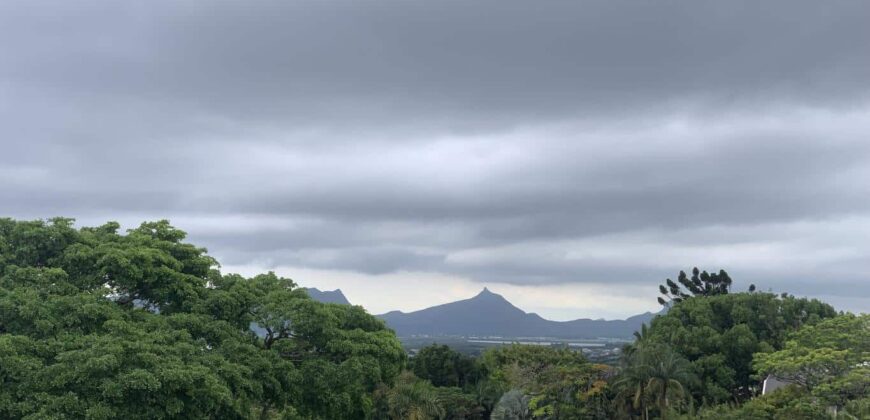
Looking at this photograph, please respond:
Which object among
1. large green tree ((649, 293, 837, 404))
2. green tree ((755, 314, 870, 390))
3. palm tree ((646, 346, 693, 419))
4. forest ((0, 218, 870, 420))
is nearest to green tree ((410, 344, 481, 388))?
large green tree ((649, 293, 837, 404))

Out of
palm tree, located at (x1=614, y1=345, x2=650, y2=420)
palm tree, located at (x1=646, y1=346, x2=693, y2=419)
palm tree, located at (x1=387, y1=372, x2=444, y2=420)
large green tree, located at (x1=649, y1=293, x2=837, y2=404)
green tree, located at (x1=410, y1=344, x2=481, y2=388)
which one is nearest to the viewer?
palm tree, located at (x1=646, y1=346, x2=693, y2=419)

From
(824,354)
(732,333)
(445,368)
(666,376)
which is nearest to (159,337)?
(824,354)

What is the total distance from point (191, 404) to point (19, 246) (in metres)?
6.41

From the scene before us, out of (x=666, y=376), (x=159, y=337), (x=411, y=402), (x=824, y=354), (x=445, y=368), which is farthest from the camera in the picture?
(x=445, y=368)

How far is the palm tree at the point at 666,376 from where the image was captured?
128ft

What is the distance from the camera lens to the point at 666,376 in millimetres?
39094

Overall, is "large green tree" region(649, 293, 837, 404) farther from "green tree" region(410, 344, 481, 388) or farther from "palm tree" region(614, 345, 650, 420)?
"green tree" region(410, 344, 481, 388)

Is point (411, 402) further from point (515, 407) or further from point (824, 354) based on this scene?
point (824, 354)

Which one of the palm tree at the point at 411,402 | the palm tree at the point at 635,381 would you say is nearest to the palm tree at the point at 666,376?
the palm tree at the point at 635,381

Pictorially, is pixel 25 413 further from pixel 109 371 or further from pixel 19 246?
pixel 19 246

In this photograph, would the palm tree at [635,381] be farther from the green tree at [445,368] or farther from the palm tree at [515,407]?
the green tree at [445,368]

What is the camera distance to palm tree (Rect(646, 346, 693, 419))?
39000 millimetres

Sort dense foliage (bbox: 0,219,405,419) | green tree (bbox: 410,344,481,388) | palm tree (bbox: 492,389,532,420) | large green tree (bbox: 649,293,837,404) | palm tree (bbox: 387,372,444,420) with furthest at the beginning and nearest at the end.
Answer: green tree (bbox: 410,344,481,388), palm tree (bbox: 492,389,532,420), palm tree (bbox: 387,372,444,420), large green tree (bbox: 649,293,837,404), dense foliage (bbox: 0,219,405,419)

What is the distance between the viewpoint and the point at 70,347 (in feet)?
49.3
